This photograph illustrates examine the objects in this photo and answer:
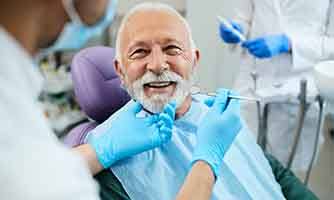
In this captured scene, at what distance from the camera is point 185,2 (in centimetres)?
279

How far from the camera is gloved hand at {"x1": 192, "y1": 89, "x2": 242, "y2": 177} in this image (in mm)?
1370

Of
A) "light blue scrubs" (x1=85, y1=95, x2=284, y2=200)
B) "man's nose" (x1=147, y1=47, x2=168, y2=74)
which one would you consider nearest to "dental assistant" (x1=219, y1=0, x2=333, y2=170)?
"light blue scrubs" (x1=85, y1=95, x2=284, y2=200)

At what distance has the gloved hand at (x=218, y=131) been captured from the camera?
4.50 ft

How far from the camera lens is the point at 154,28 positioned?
1584 millimetres

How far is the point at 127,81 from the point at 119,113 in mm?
98

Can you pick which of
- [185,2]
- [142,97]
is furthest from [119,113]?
[185,2]

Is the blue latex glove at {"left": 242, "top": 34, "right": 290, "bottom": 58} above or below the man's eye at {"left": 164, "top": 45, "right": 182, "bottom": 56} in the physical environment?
below

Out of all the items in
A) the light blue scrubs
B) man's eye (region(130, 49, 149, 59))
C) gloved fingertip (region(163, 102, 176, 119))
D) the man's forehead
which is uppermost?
the man's forehead

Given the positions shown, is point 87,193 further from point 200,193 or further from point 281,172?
point 281,172

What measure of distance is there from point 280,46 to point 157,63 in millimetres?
630

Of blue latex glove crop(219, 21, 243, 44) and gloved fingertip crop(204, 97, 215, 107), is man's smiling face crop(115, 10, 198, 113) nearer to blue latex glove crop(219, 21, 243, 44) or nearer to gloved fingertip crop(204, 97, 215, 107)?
gloved fingertip crop(204, 97, 215, 107)

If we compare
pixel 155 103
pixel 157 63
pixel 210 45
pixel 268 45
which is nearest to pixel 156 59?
pixel 157 63

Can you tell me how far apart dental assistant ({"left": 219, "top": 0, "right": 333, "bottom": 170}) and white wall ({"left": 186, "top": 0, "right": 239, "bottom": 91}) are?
56 cm

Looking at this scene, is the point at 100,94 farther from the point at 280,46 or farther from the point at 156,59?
the point at 280,46
